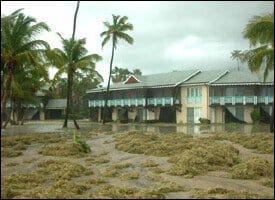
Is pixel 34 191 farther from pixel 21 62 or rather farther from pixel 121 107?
pixel 121 107

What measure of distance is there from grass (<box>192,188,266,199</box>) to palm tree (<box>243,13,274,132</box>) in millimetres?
13439

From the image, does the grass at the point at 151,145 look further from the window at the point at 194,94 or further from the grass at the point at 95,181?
the window at the point at 194,94

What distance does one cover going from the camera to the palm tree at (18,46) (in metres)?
26.6

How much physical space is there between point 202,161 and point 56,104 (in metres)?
65.0

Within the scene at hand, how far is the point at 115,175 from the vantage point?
53.2 ft

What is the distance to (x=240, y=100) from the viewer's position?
162 ft

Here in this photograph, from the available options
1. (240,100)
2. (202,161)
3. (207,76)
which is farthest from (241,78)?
(202,161)

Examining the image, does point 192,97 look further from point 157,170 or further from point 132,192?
point 132,192

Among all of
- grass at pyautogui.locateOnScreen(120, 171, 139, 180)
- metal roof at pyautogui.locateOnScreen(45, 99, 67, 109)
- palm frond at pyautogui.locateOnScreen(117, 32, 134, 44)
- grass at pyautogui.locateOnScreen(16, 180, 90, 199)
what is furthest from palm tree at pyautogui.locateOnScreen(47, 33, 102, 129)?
metal roof at pyautogui.locateOnScreen(45, 99, 67, 109)

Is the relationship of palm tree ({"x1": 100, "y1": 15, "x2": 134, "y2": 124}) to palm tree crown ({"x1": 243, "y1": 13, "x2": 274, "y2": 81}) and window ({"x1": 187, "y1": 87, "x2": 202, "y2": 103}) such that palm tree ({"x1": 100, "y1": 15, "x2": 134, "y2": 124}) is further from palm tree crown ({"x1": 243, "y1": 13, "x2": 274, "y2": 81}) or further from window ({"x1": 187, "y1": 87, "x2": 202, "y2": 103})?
palm tree crown ({"x1": 243, "y1": 13, "x2": 274, "y2": 81})

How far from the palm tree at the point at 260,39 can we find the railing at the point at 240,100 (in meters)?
20.5

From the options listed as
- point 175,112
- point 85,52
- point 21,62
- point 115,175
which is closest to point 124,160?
point 115,175

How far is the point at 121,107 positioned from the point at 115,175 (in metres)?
44.6

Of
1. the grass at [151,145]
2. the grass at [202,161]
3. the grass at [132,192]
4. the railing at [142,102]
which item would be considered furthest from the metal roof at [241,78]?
the grass at [132,192]
